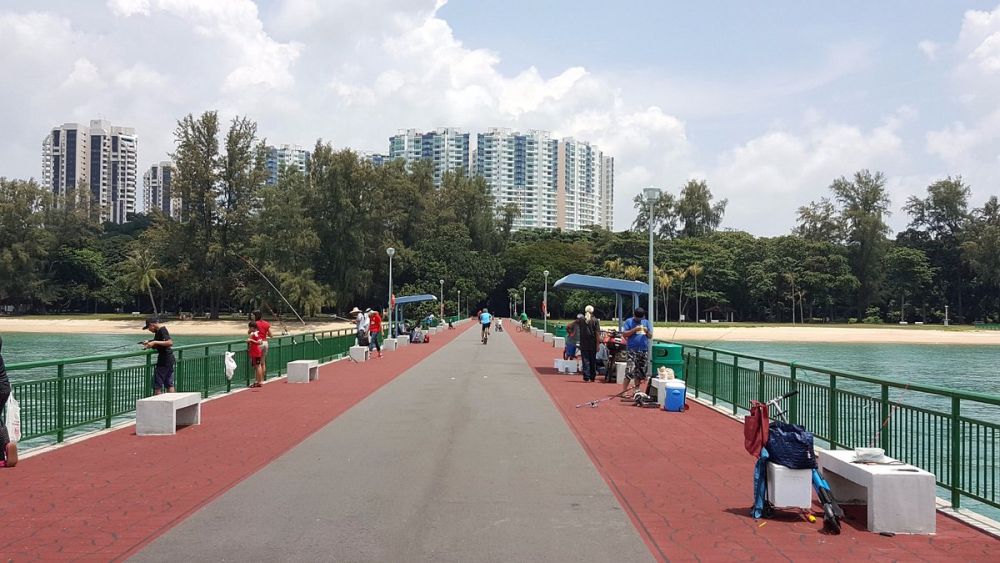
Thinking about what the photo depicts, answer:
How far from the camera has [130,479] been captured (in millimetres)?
8359

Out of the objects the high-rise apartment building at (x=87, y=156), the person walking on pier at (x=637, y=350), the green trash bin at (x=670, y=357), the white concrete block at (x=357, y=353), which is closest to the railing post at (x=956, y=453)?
the person walking on pier at (x=637, y=350)

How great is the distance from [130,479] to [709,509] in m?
5.65

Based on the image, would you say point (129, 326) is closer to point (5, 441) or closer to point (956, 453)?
point (5, 441)

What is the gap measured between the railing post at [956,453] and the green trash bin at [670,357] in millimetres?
9415

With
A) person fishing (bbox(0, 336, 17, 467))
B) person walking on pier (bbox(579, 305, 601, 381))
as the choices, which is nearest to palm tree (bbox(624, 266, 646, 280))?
person walking on pier (bbox(579, 305, 601, 381))

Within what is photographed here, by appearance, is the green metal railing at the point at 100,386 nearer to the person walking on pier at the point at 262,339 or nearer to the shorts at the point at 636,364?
the person walking on pier at the point at 262,339

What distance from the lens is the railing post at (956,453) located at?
7223mm

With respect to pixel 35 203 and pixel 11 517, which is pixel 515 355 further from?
pixel 35 203

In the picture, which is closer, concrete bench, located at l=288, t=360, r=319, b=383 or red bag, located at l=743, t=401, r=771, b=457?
red bag, located at l=743, t=401, r=771, b=457

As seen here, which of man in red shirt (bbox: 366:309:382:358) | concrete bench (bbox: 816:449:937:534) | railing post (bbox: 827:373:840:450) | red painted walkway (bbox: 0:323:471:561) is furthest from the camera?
man in red shirt (bbox: 366:309:382:358)

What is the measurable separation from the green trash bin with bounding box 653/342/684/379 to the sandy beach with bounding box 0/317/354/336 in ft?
200

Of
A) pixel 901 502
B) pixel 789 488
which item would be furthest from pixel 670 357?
pixel 901 502

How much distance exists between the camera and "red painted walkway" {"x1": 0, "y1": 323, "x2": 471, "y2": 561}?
6.16 meters

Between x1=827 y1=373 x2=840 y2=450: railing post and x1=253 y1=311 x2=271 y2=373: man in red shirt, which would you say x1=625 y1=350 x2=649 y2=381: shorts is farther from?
x1=253 y1=311 x2=271 y2=373: man in red shirt
